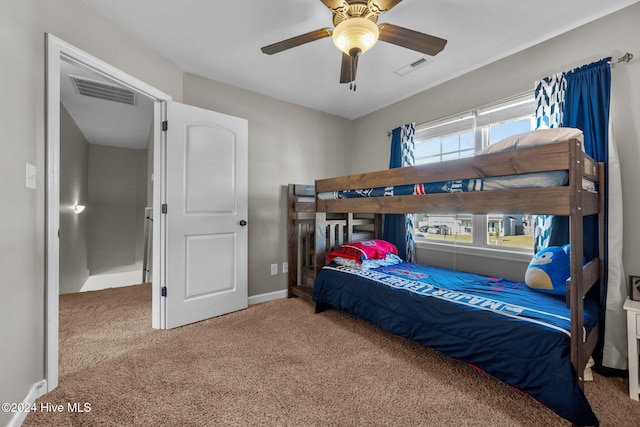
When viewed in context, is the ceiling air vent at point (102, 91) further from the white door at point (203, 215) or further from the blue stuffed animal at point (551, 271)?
the blue stuffed animal at point (551, 271)

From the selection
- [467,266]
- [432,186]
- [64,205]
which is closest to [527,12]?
[432,186]

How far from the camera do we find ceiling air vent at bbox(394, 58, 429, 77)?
251 cm

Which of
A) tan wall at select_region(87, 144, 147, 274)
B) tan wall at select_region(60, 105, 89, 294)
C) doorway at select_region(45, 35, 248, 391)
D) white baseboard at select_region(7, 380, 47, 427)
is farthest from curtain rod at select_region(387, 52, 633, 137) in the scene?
tan wall at select_region(87, 144, 147, 274)

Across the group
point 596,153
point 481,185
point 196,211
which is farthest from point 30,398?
point 596,153

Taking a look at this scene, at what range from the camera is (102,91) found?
10.4ft

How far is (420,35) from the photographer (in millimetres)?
1601

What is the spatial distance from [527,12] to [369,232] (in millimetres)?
2476

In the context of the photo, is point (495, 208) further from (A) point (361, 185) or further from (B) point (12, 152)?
(B) point (12, 152)

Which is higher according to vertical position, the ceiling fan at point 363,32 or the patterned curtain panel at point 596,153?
the ceiling fan at point 363,32

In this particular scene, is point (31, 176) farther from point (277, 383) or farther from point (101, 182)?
point (101, 182)

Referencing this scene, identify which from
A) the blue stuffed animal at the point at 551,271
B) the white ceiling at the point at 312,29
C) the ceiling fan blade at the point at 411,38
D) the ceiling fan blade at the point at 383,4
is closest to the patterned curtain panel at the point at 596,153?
the blue stuffed animal at the point at 551,271

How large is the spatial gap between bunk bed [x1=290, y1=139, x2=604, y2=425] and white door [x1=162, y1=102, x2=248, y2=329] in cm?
111

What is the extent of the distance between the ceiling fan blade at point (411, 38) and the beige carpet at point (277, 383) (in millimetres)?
2032

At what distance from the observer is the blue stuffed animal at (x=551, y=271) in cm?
181
